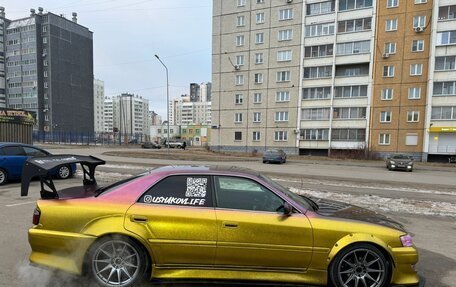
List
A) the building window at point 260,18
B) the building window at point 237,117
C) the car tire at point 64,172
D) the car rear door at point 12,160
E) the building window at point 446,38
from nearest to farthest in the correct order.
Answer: the car rear door at point 12,160 → the car tire at point 64,172 → the building window at point 446,38 → the building window at point 260,18 → the building window at point 237,117

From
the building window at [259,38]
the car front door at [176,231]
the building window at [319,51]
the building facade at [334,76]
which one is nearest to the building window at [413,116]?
the building facade at [334,76]

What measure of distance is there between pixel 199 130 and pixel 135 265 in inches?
3650

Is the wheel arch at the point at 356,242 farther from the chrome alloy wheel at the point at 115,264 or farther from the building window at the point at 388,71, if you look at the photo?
the building window at the point at 388,71

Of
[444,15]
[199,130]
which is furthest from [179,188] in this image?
[199,130]

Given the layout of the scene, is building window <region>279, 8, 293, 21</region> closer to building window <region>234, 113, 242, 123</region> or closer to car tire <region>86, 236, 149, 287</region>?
building window <region>234, 113, 242, 123</region>

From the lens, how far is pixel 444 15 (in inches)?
1423

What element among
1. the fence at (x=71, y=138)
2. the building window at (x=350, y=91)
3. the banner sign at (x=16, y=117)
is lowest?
the fence at (x=71, y=138)

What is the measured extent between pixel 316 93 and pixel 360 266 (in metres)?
41.5

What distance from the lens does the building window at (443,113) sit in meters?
35.8

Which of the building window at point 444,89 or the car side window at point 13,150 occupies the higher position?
the building window at point 444,89

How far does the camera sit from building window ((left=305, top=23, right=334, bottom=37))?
4162 cm

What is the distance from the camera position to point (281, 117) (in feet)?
145

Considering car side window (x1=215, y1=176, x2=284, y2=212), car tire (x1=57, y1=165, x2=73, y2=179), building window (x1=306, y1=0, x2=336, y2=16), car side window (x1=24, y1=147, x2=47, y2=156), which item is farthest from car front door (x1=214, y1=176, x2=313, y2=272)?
building window (x1=306, y1=0, x2=336, y2=16)

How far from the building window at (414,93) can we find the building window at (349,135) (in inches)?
270
